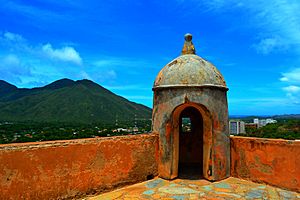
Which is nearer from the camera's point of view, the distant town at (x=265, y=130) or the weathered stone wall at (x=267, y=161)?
the weathered stone wall at (x=267, y=161)

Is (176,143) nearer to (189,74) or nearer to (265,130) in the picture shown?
(189,74)

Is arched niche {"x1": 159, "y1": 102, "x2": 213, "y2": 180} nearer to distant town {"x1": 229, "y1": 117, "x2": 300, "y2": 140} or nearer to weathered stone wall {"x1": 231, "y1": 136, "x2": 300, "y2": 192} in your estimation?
weathered stone wall {"x1": 231, "y1": 136, "x2": 300, "y2": 192}

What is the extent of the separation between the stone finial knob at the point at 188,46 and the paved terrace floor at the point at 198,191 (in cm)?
319

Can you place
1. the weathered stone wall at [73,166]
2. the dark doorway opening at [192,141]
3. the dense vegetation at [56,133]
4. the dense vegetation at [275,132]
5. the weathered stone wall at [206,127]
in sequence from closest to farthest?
the weathered stone wall at [73,166], the weathered stone wall at [206,127], the dark doorway opening at [192,141], the dense vegetation at [275,132], the dense vegetation at [56,133]

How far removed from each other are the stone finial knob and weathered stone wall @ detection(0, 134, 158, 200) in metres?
2.37

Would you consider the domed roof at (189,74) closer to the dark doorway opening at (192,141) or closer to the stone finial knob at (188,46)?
the stone finial knob at (188,46)

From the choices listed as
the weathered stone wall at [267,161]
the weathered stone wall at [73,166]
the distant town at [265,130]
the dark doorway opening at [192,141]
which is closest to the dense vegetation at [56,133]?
the distant town at [265,130]

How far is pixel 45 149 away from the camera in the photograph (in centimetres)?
425

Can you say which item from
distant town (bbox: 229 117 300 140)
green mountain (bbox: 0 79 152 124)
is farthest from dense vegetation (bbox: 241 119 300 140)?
green mountain (bbox: 0 79 152 124)

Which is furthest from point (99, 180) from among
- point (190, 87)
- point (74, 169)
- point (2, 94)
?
point (2, 94)

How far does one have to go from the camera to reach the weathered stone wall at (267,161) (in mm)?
4996

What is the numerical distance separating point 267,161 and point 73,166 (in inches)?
152

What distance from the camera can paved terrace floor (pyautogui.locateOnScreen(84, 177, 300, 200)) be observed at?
15.6ft

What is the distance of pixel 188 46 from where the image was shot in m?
6.78
